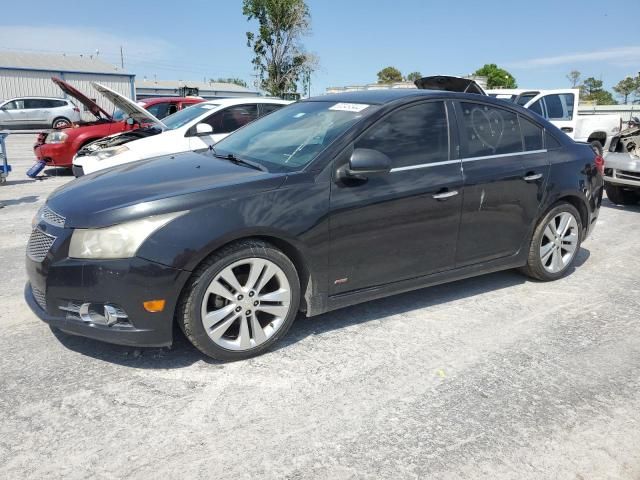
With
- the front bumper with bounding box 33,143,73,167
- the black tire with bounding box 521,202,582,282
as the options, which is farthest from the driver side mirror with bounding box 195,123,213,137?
the front bumper with bounding box 33,143,73,167

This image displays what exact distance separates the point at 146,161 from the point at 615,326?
12.1 ft

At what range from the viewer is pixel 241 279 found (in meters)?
3.15

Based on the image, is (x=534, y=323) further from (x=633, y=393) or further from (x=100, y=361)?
(x=100, y=361)

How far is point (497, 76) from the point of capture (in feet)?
208

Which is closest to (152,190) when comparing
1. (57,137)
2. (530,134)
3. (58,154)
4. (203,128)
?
(530,134)

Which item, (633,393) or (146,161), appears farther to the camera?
(146,161)

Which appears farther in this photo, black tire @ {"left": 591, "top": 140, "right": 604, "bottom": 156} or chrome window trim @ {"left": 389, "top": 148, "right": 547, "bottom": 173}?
black tire @ {"left": 591, "top": 140, "right": 604, "bottom": 156}

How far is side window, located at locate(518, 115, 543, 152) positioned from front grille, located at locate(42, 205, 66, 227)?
353 cm

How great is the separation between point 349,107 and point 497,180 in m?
1.28

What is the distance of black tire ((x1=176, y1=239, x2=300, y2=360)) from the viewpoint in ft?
9.73

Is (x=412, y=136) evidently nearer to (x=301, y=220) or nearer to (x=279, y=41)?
(x=301, y=220)

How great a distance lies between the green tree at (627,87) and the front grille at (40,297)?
2805 inches

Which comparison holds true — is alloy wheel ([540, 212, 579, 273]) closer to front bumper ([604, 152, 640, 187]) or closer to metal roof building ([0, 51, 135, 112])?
front bumper ([604, 152, 640, 187])

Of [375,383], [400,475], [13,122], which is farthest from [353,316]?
[13,122]
